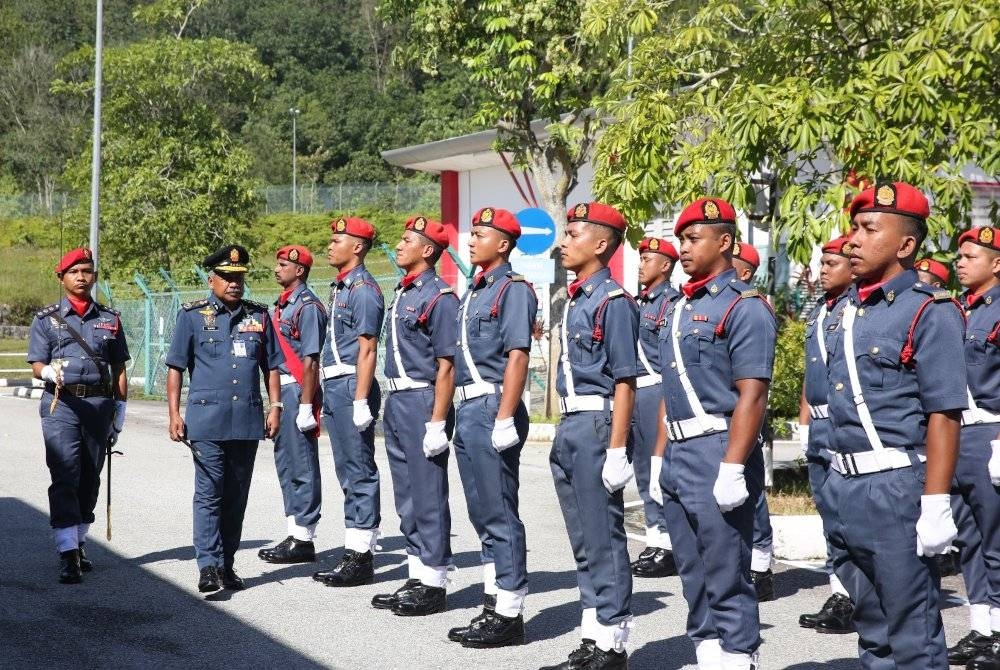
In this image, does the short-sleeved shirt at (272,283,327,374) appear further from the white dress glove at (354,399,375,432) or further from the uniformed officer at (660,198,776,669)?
the uniformed officer at (660,198,776,669)

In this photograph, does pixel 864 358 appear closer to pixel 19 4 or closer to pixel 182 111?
pixel 182 111

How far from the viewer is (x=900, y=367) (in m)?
4.97

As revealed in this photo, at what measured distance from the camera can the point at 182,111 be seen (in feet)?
93.5

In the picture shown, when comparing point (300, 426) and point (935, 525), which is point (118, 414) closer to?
point (300, 426)

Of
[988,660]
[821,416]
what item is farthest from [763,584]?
[988,660]

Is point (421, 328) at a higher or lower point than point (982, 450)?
higher

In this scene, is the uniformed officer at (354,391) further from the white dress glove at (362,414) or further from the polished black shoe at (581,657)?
the polished black shoe at (581,657)

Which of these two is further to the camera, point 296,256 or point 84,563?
point 296,256

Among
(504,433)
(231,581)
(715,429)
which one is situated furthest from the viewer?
(231,581)

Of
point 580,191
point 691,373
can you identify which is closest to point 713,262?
point 691,373

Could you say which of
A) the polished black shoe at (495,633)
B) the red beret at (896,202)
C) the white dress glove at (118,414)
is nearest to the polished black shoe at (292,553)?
the white dress glove at (118,414)

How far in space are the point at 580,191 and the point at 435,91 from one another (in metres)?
47.9

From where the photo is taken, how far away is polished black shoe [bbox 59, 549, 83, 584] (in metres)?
8.63

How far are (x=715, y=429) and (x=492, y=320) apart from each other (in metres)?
1.88
